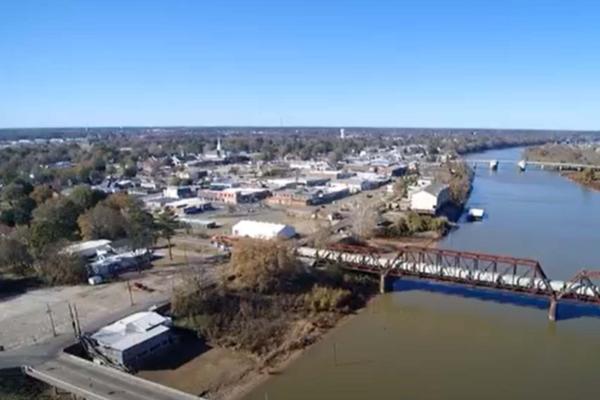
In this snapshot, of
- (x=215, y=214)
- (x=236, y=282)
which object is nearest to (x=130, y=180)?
(x=215, y=214)

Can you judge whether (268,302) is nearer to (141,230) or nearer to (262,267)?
(262,267)

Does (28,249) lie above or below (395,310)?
above

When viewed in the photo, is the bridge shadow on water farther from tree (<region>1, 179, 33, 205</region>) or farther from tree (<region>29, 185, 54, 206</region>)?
tree (<region>1, 179, 33, 205</region>)

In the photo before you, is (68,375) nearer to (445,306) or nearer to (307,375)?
(307,375)

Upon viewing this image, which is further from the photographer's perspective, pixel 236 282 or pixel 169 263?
pixel 169 263

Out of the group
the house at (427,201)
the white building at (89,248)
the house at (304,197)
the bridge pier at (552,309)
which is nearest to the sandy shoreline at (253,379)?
the bridge pier at (552,309)

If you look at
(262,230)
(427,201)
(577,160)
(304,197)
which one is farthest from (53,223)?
(577,160)
